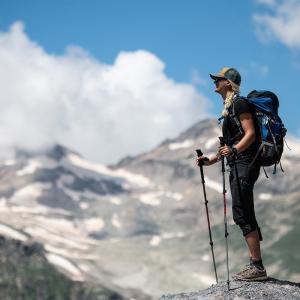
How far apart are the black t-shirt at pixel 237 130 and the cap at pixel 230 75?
0.82 metres

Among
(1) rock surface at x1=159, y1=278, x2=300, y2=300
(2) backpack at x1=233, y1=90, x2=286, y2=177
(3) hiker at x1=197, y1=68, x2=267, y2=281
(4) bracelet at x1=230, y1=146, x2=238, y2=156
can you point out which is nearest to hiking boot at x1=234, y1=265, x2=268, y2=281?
(3) hiker at x1=197, y1=68, x2=267, y2=281

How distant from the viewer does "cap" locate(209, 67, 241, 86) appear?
58.9ft

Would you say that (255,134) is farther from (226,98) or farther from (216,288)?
(216,288)

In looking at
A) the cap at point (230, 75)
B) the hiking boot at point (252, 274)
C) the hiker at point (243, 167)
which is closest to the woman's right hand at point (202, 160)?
the hiker at point (243, 167)

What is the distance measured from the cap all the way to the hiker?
0.28 feet

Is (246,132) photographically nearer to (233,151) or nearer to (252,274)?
(233,151)

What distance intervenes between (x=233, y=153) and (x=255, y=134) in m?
0.76

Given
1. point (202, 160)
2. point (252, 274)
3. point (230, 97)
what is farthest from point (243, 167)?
point (252, 274)

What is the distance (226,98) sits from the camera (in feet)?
58.9

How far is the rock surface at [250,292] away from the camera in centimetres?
1644

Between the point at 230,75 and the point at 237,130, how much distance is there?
1.44m

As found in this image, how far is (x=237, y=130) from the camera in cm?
1769

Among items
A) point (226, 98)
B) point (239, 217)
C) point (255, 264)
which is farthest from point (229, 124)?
point (255, 264)

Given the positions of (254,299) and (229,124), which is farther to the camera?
(229,124)
